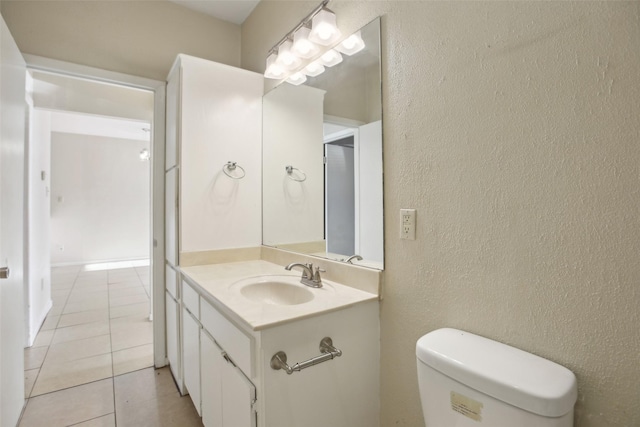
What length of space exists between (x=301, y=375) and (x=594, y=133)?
3.57 feet

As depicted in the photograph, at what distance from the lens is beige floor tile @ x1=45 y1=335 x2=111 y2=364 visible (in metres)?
2.37

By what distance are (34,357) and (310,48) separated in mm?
2989

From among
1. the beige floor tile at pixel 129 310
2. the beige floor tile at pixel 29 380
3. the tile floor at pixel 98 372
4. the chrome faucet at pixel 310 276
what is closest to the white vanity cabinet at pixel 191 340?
the tile floor at pixel 98 372

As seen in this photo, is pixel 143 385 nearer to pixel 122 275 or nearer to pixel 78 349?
pixel 78 349

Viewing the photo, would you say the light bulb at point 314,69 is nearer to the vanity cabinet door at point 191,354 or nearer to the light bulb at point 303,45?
the light bulb at point 303,45

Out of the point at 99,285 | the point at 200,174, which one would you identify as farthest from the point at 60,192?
the point at 200,174

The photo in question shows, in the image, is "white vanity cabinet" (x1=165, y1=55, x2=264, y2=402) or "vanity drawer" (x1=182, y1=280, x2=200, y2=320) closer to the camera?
"vanity drawer" (x1=182, y1=280, x2=200, y2=320)

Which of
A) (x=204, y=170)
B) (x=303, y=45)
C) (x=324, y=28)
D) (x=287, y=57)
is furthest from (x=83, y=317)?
(x=324, y=28)

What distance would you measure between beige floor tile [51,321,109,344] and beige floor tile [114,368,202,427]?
94 centimetres

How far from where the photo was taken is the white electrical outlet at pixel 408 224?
1.14m

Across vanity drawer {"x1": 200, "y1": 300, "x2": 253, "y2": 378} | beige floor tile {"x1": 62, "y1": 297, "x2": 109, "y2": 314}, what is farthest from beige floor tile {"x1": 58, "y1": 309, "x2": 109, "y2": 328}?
vanity drawer {"x1": 200, "y1": 300, "x2": 253, "y2": 378}

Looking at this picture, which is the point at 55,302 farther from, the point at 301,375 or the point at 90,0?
the point at 301,375

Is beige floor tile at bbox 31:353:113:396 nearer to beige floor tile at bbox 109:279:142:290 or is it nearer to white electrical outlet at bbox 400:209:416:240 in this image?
beige floor tile at bbox 109:279:142:290

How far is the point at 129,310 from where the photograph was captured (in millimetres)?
3402
